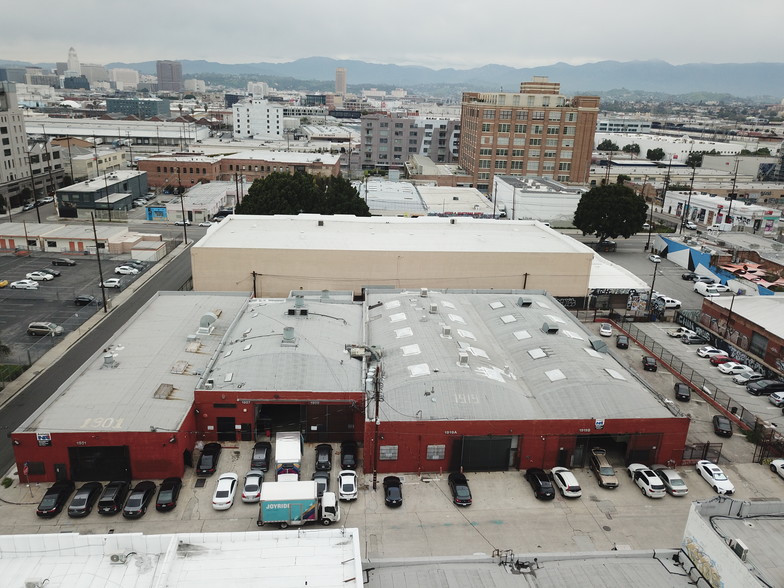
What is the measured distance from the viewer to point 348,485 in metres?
24.2

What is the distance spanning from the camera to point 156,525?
22109 millimetres

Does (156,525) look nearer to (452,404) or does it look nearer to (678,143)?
(452,404)

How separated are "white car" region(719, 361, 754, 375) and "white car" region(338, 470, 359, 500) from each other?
2652 centimetres

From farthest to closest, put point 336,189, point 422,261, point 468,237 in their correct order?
point 336,189, point 468,237, point 422,261

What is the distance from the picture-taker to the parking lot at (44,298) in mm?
38062

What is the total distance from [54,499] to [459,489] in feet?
54.0

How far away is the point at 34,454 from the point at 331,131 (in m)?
149

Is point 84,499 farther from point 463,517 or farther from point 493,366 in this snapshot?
point 493,366

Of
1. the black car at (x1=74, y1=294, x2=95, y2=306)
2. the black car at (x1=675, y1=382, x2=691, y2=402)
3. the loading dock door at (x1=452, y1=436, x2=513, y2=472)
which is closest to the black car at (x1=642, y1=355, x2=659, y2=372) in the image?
the black car at (x1=675, y1=382, x2=691, y2=402)

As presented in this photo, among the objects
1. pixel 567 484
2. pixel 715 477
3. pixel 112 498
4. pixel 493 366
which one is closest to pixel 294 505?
pixel 112 498

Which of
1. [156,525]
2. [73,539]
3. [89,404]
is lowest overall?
[156,525]

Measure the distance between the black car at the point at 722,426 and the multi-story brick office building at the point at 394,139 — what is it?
321 feet

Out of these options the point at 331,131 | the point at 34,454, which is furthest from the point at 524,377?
the point at 331,131

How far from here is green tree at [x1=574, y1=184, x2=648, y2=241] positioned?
6341 cm
